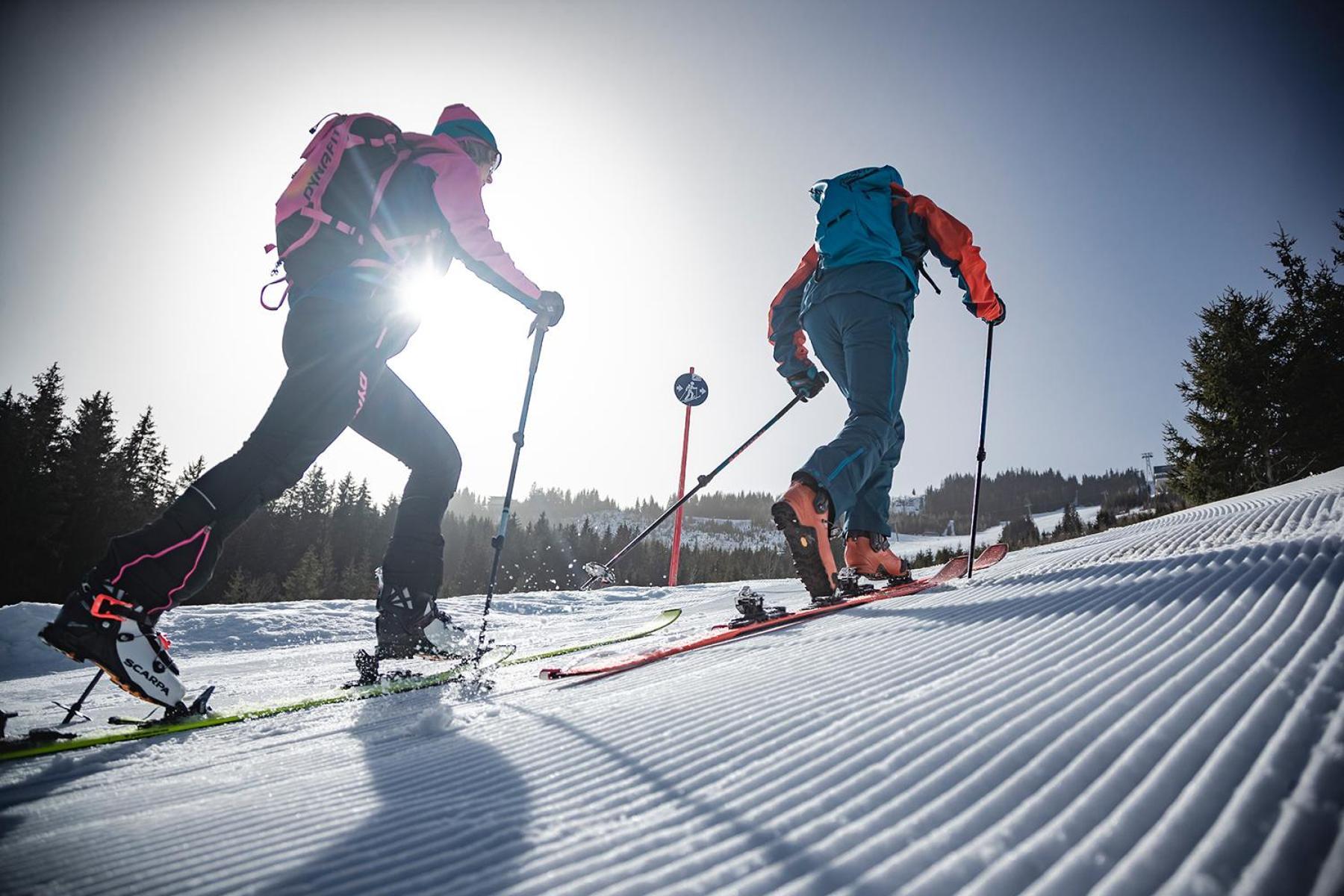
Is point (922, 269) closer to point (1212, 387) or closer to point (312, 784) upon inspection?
point (312, 784)

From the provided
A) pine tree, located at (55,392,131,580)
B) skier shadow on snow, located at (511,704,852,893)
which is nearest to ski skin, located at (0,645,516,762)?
skier shadow on snow, located at (511,704,852,893)

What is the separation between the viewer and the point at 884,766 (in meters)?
0.71

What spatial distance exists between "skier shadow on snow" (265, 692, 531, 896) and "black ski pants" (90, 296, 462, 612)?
2.85 ft

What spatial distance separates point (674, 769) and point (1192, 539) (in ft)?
6.84

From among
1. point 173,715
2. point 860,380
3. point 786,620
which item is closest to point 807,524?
point 786,620

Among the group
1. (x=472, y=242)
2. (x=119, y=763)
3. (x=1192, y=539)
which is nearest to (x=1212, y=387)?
(x=1192, y=539)

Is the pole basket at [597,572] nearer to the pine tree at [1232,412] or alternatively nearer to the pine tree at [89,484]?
the pine tree at [1232,412]

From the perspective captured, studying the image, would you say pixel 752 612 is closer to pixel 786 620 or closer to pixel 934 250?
pixel 786 620

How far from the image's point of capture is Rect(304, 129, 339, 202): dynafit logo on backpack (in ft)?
6.60

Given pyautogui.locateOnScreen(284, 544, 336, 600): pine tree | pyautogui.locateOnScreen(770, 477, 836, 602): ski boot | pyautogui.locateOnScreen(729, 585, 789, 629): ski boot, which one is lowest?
pyautogui.locateOnScreen(284, 544, 336, 600): pine tree

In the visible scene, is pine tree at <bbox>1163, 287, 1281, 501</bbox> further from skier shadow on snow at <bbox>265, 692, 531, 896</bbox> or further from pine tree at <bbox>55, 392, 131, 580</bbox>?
pine tree at <bbox>55, 392, 131, 580</bbox>

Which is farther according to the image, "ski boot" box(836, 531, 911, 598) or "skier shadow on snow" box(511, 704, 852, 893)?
"ski boot" box(836, 531, 911, 598)

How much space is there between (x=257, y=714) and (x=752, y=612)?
1743mm

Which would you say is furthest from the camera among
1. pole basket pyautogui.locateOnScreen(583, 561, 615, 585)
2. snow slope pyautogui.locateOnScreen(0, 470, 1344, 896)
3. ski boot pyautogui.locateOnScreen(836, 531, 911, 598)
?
pole basket pyautogui.locateOnScreen(583, 561, 615, 585)
